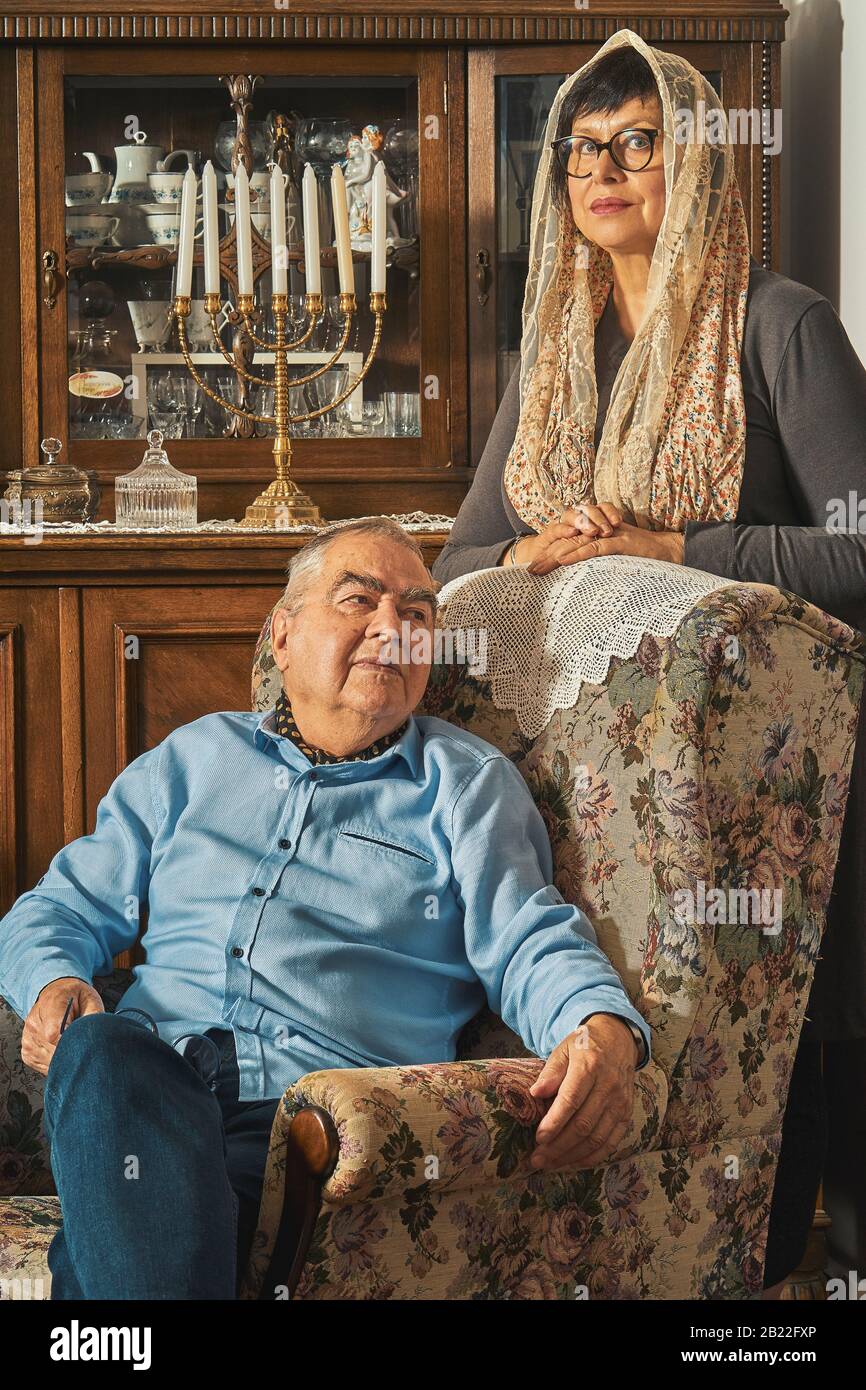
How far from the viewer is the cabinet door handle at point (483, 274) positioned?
2668mm

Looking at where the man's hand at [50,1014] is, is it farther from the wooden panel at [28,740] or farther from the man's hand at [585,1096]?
the wooden panel at [28,740]

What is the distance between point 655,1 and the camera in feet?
8.50

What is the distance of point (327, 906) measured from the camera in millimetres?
1569

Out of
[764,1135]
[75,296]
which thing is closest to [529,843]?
[764,1135]

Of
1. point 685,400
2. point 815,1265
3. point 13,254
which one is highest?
point 13,254

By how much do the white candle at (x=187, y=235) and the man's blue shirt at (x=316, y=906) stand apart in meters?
1.12

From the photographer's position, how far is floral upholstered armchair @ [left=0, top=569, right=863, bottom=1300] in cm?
125

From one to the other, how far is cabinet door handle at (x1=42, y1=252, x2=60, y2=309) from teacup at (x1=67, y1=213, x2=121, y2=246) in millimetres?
69

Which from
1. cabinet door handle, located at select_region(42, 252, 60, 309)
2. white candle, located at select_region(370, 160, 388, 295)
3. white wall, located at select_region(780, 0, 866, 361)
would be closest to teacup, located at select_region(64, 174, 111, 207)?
cabinet door handle, located at select_region(42, 252, 60, 309)

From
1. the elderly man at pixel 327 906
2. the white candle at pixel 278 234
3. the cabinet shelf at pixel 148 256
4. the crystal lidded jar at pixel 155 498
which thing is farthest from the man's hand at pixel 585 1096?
the cabinet shelf at pixel 148 256

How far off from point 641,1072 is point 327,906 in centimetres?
37

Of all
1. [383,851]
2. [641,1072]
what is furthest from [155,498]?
[641,1072]

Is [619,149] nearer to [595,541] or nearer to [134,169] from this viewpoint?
[595,541]

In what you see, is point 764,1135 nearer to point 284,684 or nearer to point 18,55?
point 284,684
